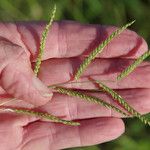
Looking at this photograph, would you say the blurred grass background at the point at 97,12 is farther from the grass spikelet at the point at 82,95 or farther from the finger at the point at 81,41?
the grass spikelet at the point at 82,95

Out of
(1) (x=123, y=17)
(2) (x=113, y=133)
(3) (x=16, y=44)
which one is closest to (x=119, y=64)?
(2) (x=113, y=133)

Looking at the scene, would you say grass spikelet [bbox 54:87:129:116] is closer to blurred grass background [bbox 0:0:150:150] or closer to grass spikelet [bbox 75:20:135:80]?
grass spikelet [bbox 75:20:135:80]

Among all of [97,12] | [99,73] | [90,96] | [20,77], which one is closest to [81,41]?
[99,73]

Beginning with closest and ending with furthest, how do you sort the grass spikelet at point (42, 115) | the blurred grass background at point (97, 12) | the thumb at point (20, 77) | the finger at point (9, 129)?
the thumb at point (20, 77) < the grass spikelet at point (42, 115) < the finger at point (9, 129) < the blurred grass background at point (97, 12)

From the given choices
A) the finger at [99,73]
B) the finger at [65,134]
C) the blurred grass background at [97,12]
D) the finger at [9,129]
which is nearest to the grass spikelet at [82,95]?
the finger at [99,73]

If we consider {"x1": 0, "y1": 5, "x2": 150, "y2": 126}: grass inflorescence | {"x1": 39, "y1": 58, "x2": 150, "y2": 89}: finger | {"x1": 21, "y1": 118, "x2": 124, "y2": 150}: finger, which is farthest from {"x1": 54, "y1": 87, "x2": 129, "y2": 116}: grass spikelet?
{"x1": 21, "y1": 118, "x2": 124, "y2": 150}: finger

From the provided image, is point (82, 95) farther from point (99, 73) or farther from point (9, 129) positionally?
point (9, 129)

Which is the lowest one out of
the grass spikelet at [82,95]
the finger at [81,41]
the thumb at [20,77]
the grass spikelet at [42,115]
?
the grass spikelet at [42,115]
